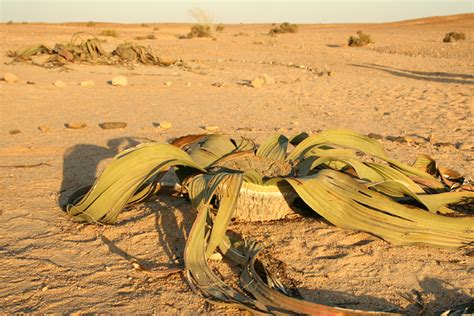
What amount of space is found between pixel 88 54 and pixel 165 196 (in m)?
6.97

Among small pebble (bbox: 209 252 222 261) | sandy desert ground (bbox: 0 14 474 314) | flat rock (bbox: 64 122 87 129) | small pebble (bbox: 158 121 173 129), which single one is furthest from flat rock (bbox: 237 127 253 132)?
small pebble (bbox: 209 252 222 261)

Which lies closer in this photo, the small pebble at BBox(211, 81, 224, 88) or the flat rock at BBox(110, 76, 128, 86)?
the flat rock at BBox(110, 76, 128, 86)

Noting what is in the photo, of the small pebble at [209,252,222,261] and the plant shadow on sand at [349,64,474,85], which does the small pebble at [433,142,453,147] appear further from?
the plant shadow on sand at [349,64,474,85]

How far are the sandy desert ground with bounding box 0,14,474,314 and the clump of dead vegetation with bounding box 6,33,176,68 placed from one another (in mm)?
494

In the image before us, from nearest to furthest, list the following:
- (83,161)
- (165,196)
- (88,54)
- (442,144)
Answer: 1. (165,196)
2. (83,161)
3. (442,144)
4. (88,54)

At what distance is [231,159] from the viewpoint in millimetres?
2336

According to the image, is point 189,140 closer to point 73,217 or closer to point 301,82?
point 73,217

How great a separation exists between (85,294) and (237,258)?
570mm

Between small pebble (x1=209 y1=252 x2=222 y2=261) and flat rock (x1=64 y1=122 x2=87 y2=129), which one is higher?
flat rock (x1=64 y1=122 x2=87 y2=129)

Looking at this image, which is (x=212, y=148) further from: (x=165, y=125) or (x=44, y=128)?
(x=44, y=128)

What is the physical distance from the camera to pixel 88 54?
897 centimetres

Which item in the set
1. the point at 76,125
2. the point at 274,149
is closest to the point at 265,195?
the point at 274,149

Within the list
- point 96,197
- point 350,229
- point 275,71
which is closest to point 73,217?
point 96,197

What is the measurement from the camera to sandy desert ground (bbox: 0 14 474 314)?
1.80 m
